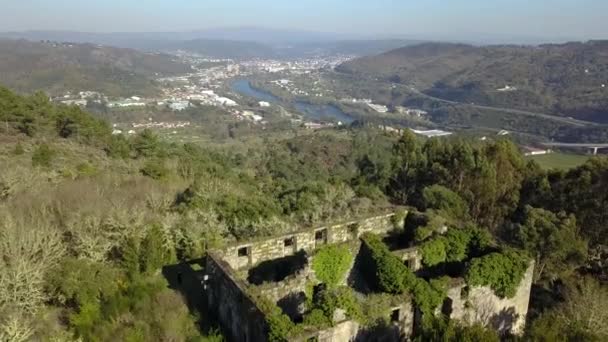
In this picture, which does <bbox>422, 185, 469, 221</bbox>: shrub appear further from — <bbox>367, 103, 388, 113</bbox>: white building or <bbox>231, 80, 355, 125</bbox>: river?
<bbox>367, 103, 388, 113</bbox>: white building

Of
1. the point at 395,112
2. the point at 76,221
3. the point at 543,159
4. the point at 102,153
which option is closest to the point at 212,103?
the point at 395,112

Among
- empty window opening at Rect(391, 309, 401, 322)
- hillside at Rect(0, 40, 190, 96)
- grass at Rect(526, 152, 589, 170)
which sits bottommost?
grass at Rect(526, 152, 589, 170)

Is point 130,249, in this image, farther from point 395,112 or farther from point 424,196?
point 395,112

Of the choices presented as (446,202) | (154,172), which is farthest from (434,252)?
(154,172)

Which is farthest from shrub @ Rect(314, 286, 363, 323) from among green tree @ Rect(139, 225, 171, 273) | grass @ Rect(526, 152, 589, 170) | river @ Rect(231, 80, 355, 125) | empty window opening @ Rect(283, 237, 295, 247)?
river @ Rect(231, 80, 355, 125)

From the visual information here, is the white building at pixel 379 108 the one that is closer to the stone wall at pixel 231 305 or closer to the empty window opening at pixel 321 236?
the empty window opening at pixel 321 236

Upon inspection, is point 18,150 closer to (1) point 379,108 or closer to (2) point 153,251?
(2) point 153,251
